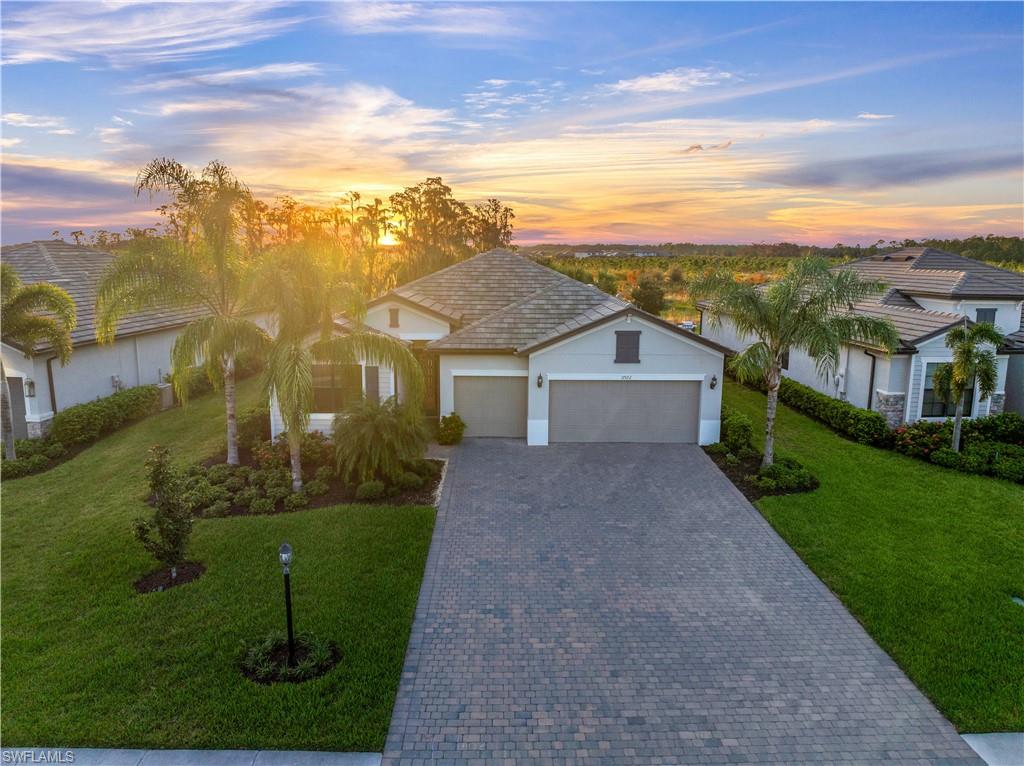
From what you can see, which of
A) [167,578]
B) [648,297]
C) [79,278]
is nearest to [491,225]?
[648,297]

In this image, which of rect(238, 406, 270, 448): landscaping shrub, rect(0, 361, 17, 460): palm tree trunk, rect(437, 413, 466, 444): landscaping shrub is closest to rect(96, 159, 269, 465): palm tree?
rect(238, 406, 270, 448): landscaping shrub

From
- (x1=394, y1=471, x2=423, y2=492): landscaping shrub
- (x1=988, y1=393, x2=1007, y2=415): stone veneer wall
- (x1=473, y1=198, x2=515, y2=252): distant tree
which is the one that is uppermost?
(x1=473, y1=198, x2=515, y2=252): distant tree

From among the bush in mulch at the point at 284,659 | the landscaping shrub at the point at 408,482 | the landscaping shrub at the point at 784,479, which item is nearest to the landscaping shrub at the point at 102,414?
the landscaping shrub at the point at 408,482

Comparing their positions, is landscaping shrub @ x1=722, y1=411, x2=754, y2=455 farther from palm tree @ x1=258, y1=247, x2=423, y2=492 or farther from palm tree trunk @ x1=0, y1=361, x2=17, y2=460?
palm tree trunk @ x1=0, y1=361, x2=17, y2=460

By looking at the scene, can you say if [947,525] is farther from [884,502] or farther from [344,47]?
[344,47]

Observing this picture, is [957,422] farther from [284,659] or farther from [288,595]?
[284,659]

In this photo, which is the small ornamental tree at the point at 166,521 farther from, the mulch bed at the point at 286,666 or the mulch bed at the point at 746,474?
the mulch bed at the point at 746,474
